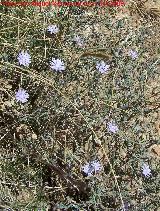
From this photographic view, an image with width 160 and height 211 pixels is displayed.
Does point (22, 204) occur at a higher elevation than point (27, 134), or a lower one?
lower

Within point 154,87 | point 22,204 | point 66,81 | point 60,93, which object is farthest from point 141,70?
point 22,204

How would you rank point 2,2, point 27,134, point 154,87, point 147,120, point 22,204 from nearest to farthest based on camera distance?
point 22,204
point 27,134
point 2,2
point 147,120
point 154,87

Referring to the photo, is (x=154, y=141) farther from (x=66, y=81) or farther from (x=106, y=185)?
(x=66, y=81)

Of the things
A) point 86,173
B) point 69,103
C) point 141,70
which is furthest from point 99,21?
point 86,173

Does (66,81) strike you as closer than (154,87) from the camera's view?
Yes

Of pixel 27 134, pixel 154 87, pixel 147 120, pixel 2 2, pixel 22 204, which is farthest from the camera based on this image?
pixel 154 87

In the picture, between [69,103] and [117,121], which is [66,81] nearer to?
[69,103]

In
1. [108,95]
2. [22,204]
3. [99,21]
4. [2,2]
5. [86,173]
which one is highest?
[99,21]
